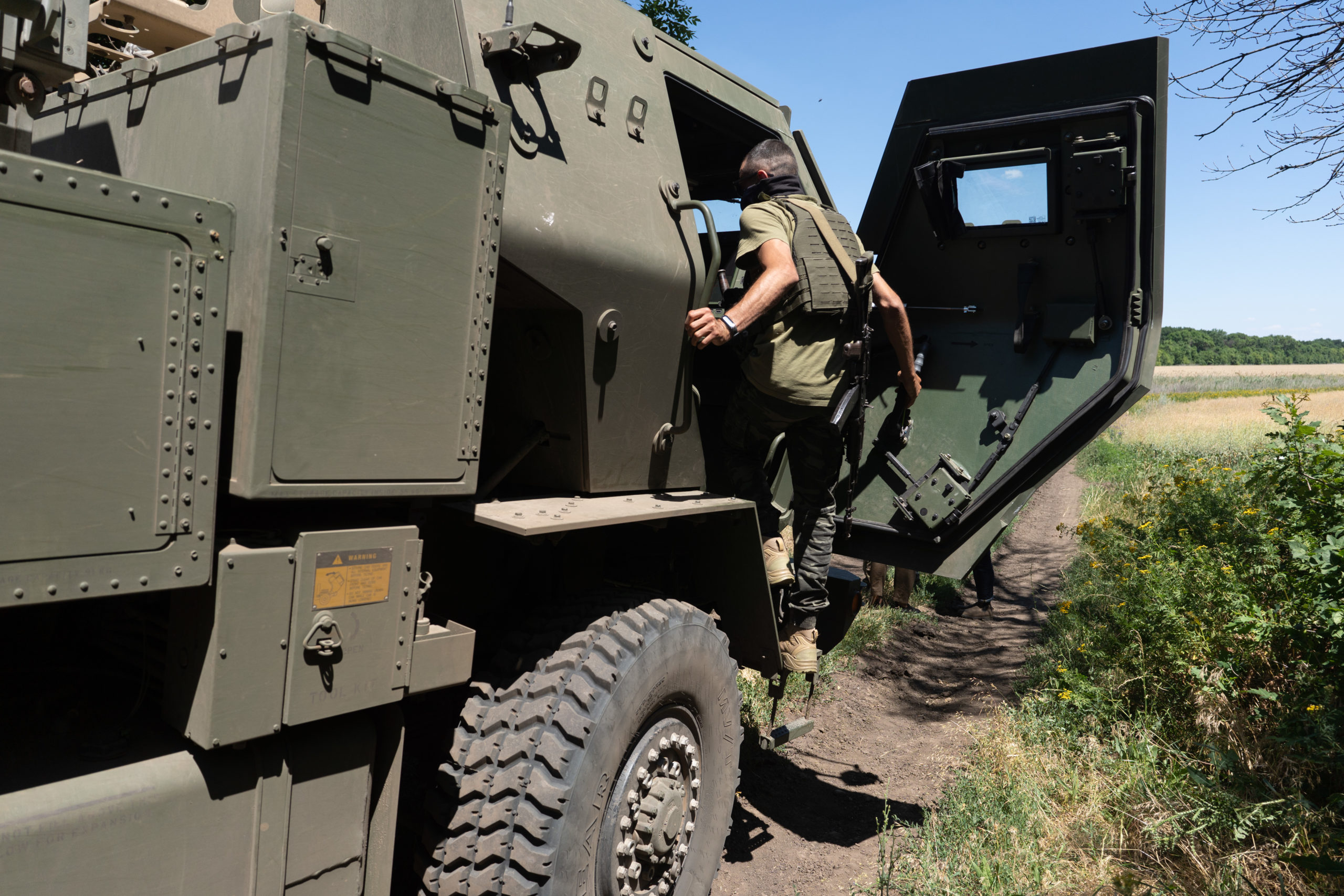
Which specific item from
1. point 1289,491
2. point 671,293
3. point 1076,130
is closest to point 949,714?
point 1289,491

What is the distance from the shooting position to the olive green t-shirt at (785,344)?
331 cm

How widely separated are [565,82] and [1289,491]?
10.9 feet

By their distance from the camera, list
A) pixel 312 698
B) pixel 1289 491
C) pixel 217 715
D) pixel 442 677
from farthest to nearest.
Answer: pixel 1289 491, pixel 442 677, pixel 312 698, pixel 217 715

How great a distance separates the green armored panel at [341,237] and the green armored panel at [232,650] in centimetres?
15

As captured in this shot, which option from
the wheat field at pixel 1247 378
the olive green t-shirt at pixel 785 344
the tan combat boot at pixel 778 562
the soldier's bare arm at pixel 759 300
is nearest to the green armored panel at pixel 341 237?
the soldier's bare arm at pixel 759 300

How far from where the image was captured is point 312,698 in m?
1.91

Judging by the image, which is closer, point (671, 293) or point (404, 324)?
point (404, 324)

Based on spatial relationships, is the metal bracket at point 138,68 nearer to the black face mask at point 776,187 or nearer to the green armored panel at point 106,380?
the green armored panel at point 106,380

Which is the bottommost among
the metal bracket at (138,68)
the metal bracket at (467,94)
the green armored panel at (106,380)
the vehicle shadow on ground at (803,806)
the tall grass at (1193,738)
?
the vehicle shadow on ground at (803,806)

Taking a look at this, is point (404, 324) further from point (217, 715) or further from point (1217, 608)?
point (1217, 608)

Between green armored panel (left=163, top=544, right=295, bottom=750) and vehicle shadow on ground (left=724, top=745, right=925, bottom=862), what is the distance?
2.45m

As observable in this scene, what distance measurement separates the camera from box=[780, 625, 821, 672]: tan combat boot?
12.1 ft

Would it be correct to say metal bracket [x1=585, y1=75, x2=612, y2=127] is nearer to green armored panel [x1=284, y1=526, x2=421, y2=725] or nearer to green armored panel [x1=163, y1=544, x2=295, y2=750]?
green armored panel [x1=284, y1=526, x2=421, y2=725]

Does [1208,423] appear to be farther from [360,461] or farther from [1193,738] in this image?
[360,461]
